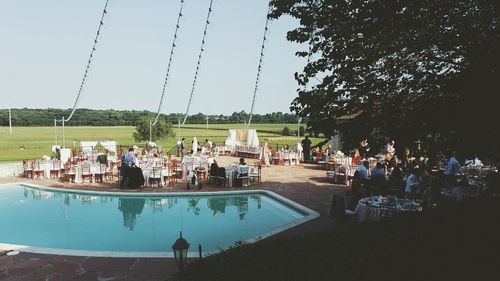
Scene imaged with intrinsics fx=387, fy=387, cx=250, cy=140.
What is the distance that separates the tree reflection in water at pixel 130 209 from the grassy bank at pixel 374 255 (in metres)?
8.42

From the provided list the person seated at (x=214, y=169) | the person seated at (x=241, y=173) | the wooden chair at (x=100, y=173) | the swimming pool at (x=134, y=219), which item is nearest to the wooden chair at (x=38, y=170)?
the swimming pool at (x=134, y=219)

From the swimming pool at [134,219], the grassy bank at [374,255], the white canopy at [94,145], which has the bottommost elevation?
the swimming pool at [134,219]

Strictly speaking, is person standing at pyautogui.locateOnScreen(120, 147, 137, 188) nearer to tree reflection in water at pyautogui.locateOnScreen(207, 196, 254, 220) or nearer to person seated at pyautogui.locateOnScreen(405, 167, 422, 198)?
tree reflection in water at pyautogui.locateOnScreen(207, 196, 254, 220)

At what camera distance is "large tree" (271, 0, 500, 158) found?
562cm

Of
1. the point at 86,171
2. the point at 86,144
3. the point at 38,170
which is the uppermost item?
the point at 86,144

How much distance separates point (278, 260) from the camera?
5.72 m

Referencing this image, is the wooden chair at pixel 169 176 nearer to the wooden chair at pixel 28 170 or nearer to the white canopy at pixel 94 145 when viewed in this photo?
the wooden chair at pixel 28 170

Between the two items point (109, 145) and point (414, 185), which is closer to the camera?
point (414, 185)

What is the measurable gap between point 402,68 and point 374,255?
10.9ft

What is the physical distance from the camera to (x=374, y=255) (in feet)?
18.8

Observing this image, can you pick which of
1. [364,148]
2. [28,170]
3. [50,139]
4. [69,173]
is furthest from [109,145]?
[50,139]

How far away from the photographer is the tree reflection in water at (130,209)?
548 inches

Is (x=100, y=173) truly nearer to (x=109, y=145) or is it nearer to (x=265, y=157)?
(x=109, y=145)

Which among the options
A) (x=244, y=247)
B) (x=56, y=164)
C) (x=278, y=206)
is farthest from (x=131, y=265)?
(x=56, y=164)
